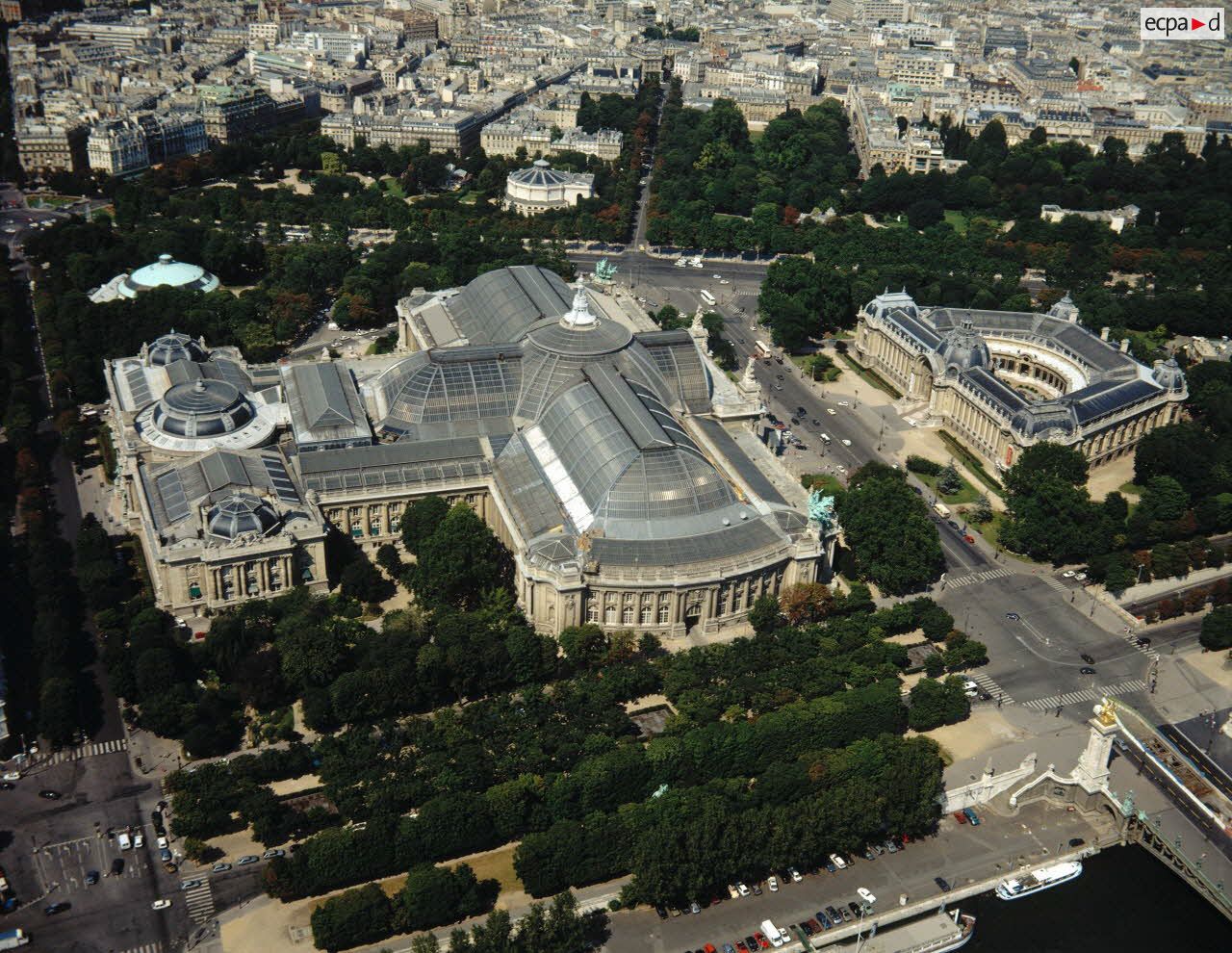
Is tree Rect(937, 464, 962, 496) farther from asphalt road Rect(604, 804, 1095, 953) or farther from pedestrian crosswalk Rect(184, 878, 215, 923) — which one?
pedestrian crosswalk Rect(184, 878, 215, 923)

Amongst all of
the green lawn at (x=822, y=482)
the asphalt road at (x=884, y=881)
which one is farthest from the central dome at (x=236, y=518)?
the green lawn at (x=822, y=482)

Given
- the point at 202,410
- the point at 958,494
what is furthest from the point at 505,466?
the point at 958,494

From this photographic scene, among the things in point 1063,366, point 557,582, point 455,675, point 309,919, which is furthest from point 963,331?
point 309,919

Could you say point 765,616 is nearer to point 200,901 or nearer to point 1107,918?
point 1107,918

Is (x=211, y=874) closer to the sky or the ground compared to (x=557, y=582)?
closer to the ground

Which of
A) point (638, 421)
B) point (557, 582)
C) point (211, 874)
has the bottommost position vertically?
point (211, 874)

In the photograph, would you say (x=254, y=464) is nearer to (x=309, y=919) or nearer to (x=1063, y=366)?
(x=309, y=919)

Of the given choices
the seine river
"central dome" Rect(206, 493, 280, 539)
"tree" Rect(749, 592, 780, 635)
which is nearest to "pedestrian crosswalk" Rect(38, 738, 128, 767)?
"central dome" Rect(206, 493, 280, 539)
